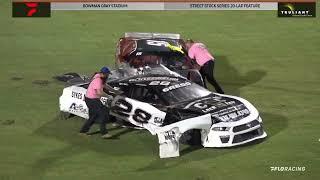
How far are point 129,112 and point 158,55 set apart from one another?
357 cm

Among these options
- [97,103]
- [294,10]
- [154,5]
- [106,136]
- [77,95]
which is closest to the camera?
[97,103]

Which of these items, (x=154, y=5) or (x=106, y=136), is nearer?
(x=106, y=136)

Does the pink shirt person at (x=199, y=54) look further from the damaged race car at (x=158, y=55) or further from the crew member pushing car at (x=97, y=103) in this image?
the crew member pushing car at (x=97, y=103)

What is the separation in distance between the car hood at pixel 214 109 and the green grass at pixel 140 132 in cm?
67

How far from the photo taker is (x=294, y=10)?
29109 mm

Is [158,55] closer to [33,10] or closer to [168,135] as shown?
[168,135]

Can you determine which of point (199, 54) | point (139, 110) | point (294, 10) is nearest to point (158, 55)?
point (199, 54)

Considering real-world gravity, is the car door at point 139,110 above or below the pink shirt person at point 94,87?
below

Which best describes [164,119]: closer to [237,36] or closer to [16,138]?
[16,138]

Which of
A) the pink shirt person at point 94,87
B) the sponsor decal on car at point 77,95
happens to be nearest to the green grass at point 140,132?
the sponsor decal on car at point 77,95

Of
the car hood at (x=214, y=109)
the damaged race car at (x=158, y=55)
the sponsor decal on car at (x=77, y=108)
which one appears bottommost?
the sponsor decal on car at (x=77, y=108)

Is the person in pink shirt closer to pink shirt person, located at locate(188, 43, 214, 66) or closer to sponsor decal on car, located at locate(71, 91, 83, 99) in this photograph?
pink shirt person, located at locate(188, 43, 214, 66)

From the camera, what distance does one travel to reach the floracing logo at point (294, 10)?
29016mm

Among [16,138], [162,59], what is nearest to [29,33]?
[162,59]
